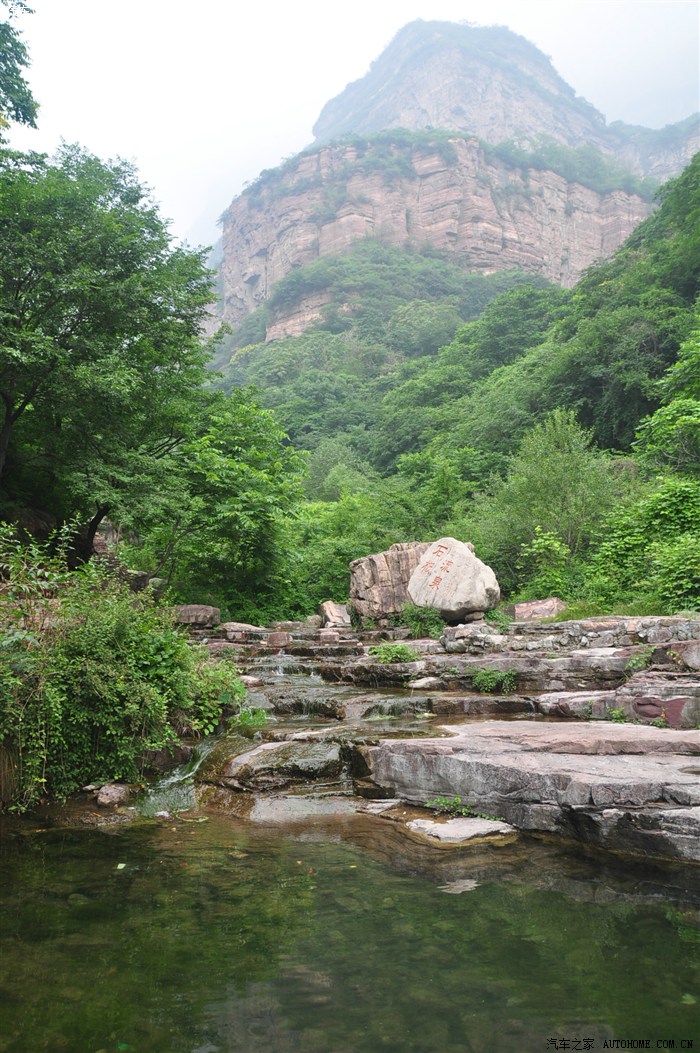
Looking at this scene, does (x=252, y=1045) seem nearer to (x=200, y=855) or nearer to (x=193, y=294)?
(x=200, y=855)

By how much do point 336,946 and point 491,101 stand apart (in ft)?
564

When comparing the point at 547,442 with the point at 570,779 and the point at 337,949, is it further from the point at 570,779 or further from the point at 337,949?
the point at 337,949

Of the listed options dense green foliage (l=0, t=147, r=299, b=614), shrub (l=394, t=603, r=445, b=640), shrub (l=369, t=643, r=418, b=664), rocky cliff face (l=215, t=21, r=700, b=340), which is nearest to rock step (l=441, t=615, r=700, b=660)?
shrub (l=369, t=643, r=418, b=664)

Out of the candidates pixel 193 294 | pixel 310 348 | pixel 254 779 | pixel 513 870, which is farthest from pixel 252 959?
pixel 310 348

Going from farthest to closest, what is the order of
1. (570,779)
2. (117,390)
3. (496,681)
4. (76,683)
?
(117,390), (496,681), (76,683), (570,779)

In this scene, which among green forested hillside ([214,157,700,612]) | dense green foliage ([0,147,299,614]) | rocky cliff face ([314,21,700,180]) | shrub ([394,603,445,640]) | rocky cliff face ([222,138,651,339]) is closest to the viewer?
dense green foliage ([0,147,299,614])

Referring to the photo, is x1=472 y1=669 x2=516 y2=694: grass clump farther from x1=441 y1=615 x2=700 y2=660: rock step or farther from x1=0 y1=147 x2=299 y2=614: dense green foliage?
x1=0 y1=147 x2=299 y2=614: dense green foliage

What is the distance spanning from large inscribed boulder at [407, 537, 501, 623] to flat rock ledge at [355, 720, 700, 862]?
7608 mm

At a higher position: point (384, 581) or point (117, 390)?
point (117, 390)

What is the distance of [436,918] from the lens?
11.1 ft

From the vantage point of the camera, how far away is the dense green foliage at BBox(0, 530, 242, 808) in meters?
5.15

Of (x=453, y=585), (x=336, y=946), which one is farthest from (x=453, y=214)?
(x=336, y=946)

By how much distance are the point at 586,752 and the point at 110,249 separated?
13823 mm

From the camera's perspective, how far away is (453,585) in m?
14.4
